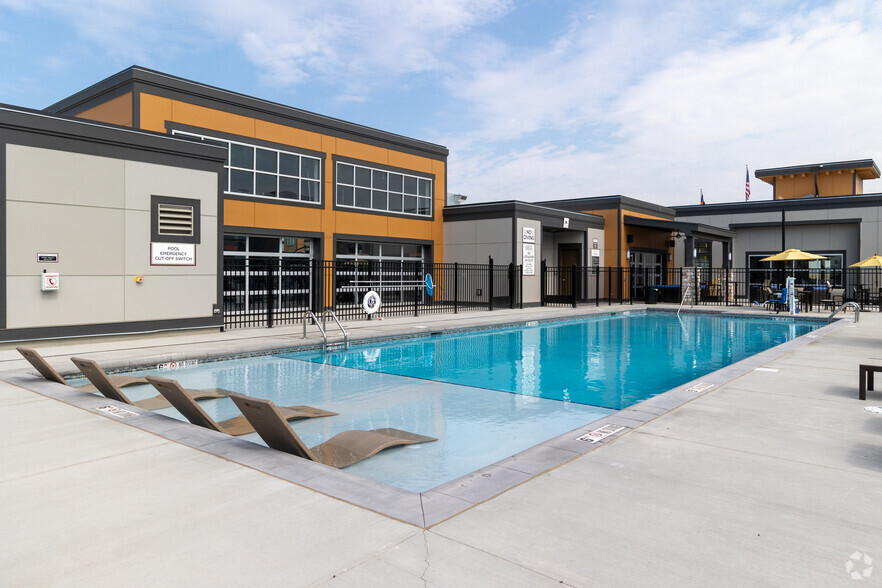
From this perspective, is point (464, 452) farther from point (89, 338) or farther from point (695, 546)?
point (89, 338)

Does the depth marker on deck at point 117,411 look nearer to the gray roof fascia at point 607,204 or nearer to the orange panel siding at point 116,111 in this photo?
the orange panel siding at point 116,111

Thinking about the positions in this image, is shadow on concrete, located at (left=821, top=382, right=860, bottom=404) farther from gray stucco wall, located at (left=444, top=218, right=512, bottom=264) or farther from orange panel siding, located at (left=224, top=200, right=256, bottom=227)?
gray stucco wall, located at (left=444, top=218, right=512, bottom=264)

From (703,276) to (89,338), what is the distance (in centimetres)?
3036

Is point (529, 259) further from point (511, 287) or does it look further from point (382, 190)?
point (382, 190)

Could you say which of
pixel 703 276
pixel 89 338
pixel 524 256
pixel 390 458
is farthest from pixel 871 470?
pixel 703 276

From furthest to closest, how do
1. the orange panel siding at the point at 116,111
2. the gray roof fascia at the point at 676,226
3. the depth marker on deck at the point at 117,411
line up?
the gray roof fascia at the point at 676,226
the orange panel siding at the point at 116,111
the depth marker on deck at the point at 117,411

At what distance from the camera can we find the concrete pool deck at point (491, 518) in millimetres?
2824

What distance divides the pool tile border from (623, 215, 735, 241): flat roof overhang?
22.3 m

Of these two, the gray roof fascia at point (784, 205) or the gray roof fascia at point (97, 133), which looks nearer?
the gray roof fascia at point (97, 133)

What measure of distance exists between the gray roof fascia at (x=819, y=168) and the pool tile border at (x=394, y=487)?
1465 inches

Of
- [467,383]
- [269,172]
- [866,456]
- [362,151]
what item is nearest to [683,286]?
[362,151]

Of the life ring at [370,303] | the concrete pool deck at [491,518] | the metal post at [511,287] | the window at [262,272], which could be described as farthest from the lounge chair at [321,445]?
the metal post at [511,287]

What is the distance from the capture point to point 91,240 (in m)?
12.2

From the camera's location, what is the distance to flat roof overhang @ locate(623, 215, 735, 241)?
2753 cm
